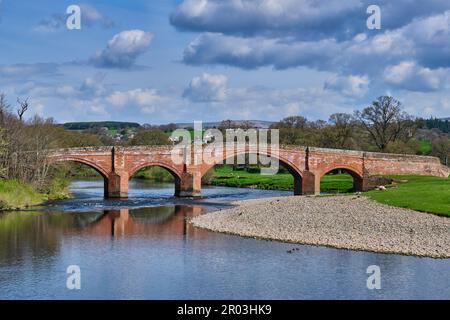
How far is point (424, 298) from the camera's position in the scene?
70.6 ft

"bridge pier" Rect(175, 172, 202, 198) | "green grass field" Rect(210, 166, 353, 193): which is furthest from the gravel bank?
"green grass field" Rect(210, 166, 353, 193)

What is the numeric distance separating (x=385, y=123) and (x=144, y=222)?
62.2 m

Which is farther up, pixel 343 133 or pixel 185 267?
pixel 343 133

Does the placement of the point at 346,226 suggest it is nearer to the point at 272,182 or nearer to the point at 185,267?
the point at 185,267

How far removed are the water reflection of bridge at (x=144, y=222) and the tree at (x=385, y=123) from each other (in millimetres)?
50706

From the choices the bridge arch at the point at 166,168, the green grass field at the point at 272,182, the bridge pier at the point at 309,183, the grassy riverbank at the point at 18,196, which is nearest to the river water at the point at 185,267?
the grassy riverbank at the point at 18,196

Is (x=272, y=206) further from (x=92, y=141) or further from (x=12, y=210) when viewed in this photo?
(x=92, y=141)

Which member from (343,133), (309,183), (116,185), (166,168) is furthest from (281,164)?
(343,133)

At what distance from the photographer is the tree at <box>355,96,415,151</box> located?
311ft

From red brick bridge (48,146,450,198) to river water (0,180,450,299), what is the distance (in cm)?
2200

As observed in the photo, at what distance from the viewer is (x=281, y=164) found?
7406 centimetres

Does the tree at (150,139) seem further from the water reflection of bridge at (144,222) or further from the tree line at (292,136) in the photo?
the water reflection of bridge at (144,222)

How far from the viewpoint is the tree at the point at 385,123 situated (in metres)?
94.9
